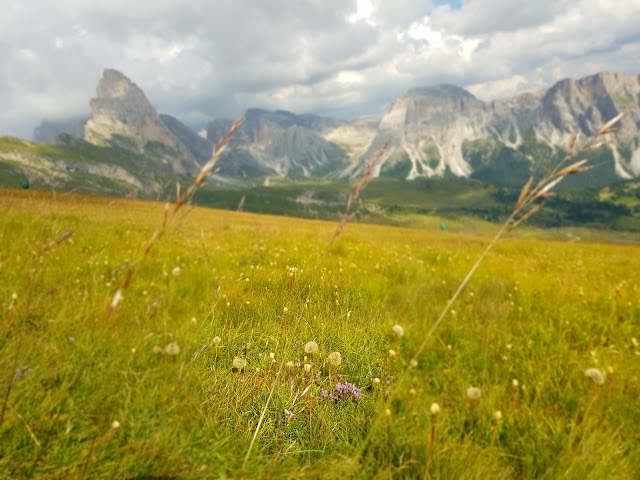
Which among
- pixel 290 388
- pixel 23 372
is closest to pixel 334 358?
pixel 290 388

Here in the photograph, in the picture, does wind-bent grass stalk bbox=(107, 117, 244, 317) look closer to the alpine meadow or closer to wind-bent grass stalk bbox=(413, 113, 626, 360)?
the alpine meadow

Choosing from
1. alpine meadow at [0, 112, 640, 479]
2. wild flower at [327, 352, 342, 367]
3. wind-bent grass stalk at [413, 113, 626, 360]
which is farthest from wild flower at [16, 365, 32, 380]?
wind-bent grass stalk at [413, 113, 626, 360]

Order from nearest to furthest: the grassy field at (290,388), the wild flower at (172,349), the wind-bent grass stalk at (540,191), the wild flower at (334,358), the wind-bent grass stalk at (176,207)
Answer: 1. the wind-bent grass stalk at (176,207)
2. the wind-bent grass stalk at (540,191)
3. the grassy field at (290,388)
4. the wild flower at (172,349)
5. the wild flower at (334,358)

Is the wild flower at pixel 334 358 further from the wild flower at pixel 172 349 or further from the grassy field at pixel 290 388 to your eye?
the wild flower at pixel 172 349

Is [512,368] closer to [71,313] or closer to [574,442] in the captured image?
[574,442]

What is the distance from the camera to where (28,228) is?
865 centimetres

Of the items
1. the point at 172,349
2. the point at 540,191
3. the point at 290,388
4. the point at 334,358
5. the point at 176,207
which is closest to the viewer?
the point at 176,207

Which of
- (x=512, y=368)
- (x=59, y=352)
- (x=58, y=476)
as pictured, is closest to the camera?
(x=58, y=476)

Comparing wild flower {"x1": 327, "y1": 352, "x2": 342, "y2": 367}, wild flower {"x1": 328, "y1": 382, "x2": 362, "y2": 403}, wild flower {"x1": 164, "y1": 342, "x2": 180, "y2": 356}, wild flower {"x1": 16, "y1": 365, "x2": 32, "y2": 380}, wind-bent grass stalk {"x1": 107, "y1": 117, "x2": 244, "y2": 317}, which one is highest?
wind-bent grass stalk {"x1": 107, "y1": 117, "x2": 244, "y2": 317}

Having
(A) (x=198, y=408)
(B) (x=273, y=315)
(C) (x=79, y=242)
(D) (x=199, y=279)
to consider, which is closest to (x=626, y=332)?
(B) (x=273, y=315)

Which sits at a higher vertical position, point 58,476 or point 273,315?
point 273,315

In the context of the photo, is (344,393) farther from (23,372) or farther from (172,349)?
(23,372)

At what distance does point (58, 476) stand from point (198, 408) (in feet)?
2.61

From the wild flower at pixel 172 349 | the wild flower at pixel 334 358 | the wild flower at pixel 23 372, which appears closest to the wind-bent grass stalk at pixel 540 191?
the wild flower at pixel 334 358
